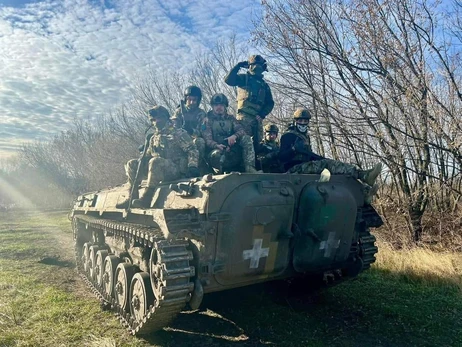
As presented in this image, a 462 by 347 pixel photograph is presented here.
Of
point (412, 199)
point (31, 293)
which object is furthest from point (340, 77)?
point (31, 293)

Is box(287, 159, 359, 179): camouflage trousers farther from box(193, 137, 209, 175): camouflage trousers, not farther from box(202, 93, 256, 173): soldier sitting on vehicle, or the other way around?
box(193, 137, 209, 175): camouflage trousers

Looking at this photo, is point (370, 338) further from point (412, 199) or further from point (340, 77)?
Result: point (340, 77)

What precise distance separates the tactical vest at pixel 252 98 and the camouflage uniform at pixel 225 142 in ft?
1.81

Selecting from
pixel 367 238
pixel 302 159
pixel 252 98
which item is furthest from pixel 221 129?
pixel 367 238

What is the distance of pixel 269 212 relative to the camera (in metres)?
4.67

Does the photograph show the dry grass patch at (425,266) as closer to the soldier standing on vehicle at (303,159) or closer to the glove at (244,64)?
the soldier standing on vehicle at (303,159)

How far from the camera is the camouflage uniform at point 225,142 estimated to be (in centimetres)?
Result: 577

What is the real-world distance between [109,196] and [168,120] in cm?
187

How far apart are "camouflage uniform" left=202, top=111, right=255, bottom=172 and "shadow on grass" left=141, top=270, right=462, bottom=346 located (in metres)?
2.02

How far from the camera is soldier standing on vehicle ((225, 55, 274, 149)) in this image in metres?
6.78

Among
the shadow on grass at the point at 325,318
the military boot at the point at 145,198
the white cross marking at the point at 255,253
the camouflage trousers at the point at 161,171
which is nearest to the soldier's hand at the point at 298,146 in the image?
the camouflage trousers at the point at 161,171

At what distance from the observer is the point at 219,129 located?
617cm

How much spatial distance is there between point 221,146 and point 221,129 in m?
0.46

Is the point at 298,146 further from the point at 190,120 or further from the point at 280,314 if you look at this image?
the point at 280,314
